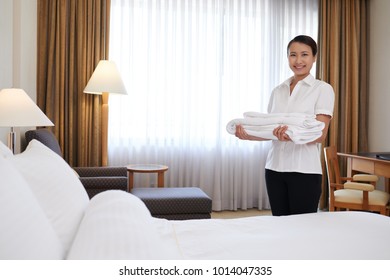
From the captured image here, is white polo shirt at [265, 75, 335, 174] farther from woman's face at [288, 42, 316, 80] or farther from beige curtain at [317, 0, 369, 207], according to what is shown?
beige curtain at [317, 0, 369, 207]

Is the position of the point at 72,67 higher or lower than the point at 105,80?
higher

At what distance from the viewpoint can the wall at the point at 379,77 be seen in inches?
170

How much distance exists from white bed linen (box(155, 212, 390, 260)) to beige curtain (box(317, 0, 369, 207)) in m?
2.96

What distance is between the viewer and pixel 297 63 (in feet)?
6.86

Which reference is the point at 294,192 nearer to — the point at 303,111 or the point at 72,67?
the point at 303,111

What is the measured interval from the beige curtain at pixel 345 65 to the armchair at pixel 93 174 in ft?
8.15

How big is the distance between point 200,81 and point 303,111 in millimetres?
2372

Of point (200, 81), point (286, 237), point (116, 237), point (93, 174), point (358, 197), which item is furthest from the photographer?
point (200, 81)

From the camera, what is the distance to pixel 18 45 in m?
3.24

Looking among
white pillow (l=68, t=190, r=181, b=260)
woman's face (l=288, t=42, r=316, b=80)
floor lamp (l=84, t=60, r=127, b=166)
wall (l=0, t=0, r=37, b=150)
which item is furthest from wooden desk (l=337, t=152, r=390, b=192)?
wall (l=0, t=0, r=37, b=150)

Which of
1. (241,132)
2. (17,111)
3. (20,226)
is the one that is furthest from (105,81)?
(20,226)

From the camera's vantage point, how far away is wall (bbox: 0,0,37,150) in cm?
282

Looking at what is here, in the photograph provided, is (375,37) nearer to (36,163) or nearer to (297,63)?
(297,63)

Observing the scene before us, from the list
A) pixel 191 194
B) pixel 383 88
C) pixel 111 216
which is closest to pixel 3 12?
pixel 191 194
